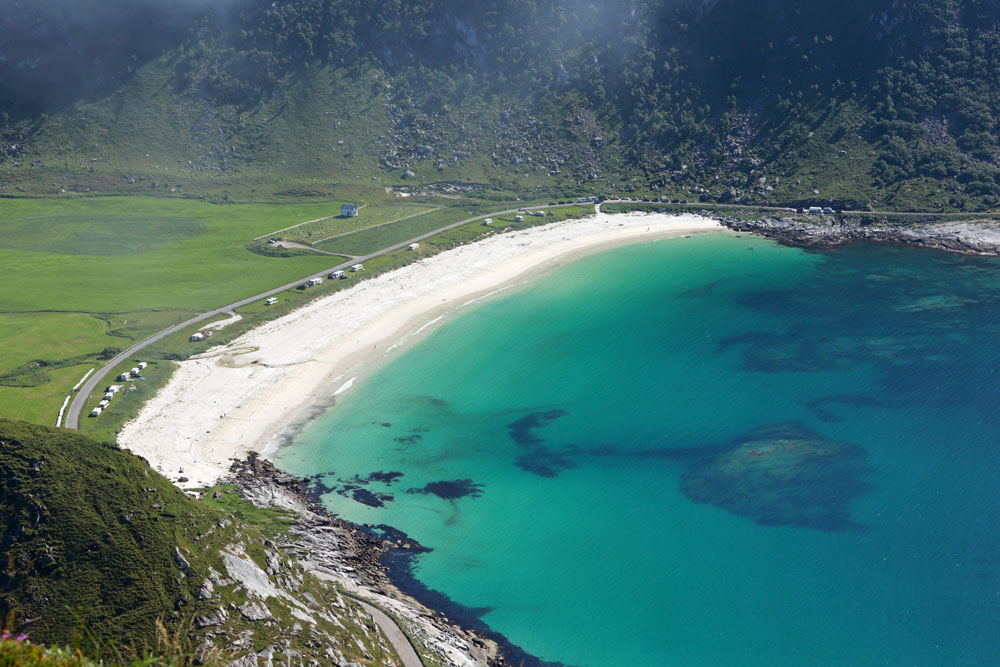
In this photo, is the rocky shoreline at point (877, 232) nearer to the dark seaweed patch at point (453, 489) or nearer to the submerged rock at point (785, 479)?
the submerged rock at point (785, 479)

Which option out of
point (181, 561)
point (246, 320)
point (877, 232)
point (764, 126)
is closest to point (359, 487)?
point (181, 561)

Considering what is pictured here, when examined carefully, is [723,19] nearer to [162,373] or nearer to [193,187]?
[193,187]

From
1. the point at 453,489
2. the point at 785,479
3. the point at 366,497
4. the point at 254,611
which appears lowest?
the point at 785,479

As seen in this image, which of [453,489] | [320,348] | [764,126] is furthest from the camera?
[764,126]

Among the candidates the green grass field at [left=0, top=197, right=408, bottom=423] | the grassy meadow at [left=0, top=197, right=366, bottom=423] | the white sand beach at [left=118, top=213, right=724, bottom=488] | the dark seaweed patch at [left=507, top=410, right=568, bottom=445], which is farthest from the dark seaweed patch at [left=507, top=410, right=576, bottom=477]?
the green grass field at [left=0, top=197, right=408, bottom=423]

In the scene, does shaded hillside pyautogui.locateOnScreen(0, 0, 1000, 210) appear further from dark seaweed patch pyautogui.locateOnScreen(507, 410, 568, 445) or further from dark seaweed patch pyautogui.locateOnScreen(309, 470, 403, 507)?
dark seaweed patch pyautogui.locateOnScreen(309, 470, 403, 507)

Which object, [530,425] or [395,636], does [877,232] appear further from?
[395,636]
